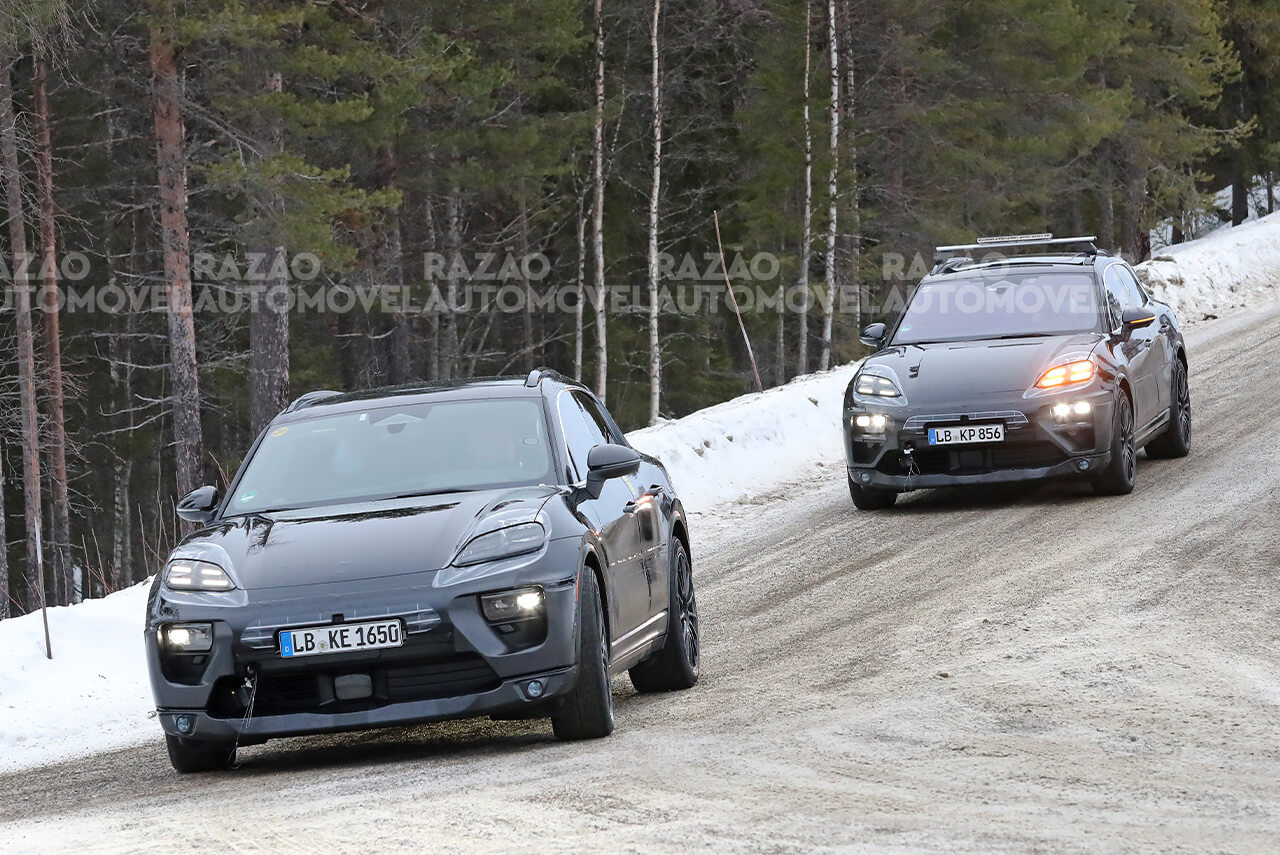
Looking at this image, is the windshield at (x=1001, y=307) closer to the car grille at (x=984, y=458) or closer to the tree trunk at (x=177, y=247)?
the car grille at (x=984, y=458)

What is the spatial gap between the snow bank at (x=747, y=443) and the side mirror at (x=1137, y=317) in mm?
3825

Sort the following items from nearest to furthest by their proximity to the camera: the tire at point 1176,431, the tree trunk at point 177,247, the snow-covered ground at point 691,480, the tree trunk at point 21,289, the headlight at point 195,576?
the headlight at point 195,576
the snow-covered ground at point 691,480
the tire at point 1176,431
the tree trunk at point 177,247
the tree trunk at point 21,289

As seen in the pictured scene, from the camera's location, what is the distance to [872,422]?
12.8 metres

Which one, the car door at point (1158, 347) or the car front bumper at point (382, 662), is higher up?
the car door at point (1158, 347)

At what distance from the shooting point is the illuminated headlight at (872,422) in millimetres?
12758

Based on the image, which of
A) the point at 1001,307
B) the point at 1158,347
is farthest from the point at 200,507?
the point at 1158,347

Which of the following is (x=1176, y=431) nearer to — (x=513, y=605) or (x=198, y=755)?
(x=513, y=605)

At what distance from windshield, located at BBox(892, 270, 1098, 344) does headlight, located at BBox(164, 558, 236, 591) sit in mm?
8125

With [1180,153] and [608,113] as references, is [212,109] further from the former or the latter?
[1180,153]

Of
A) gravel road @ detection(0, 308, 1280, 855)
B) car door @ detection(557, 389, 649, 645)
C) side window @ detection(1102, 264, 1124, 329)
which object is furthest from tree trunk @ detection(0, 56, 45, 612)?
car door @ detection(557, 389, 649, 645)

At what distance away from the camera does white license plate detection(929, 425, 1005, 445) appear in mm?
12367

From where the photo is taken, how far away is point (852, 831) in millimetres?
4832

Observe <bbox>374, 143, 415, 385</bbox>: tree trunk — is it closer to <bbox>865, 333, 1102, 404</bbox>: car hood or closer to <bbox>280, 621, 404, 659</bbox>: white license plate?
<bbox>865, 333, 1102, 404</bbox>: car hood

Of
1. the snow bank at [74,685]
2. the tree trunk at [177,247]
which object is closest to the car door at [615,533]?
the snow bank at [74,685]
